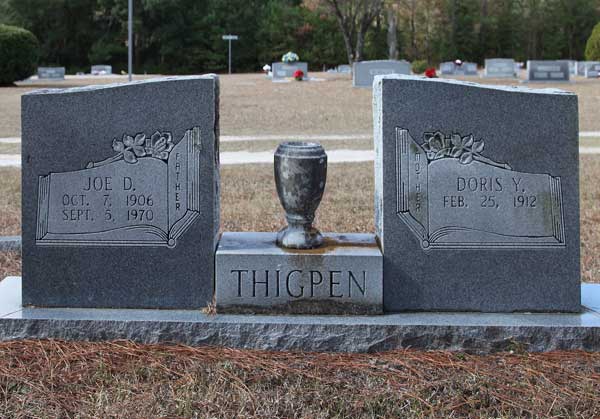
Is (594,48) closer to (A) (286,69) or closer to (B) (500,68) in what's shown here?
(B) (500,68)

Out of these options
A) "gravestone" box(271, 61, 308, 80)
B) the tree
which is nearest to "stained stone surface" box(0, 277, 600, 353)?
"gravestone" box(271, 61, 308, 80)

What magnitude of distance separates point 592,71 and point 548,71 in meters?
6.11

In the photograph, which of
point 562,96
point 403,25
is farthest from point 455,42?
point 562,96

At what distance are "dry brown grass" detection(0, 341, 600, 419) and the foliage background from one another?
51.2m

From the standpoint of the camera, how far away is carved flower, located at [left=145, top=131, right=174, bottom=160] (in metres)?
4.41

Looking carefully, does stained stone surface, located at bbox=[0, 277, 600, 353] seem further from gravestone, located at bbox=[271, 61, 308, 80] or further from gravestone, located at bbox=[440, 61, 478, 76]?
gravestone, located at bbox=[440, 61, 478, 76]

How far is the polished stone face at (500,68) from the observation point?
37688 mm

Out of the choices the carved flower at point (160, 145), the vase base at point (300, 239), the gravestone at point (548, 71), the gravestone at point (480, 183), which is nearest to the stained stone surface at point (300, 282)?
the vase base at point (300, 239)

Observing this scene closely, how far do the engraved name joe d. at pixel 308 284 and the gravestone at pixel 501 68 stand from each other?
35048 millimetres

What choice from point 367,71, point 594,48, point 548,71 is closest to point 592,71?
point 548,71

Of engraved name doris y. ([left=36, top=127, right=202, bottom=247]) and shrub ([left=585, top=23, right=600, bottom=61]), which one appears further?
shrub ([left=585, top=23, right=600, bottom=61])

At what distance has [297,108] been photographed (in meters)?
22.2

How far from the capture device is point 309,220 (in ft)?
15.0

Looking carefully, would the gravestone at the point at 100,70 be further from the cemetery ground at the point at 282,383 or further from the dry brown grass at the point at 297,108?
the cemetery ground at the point at 282,383
